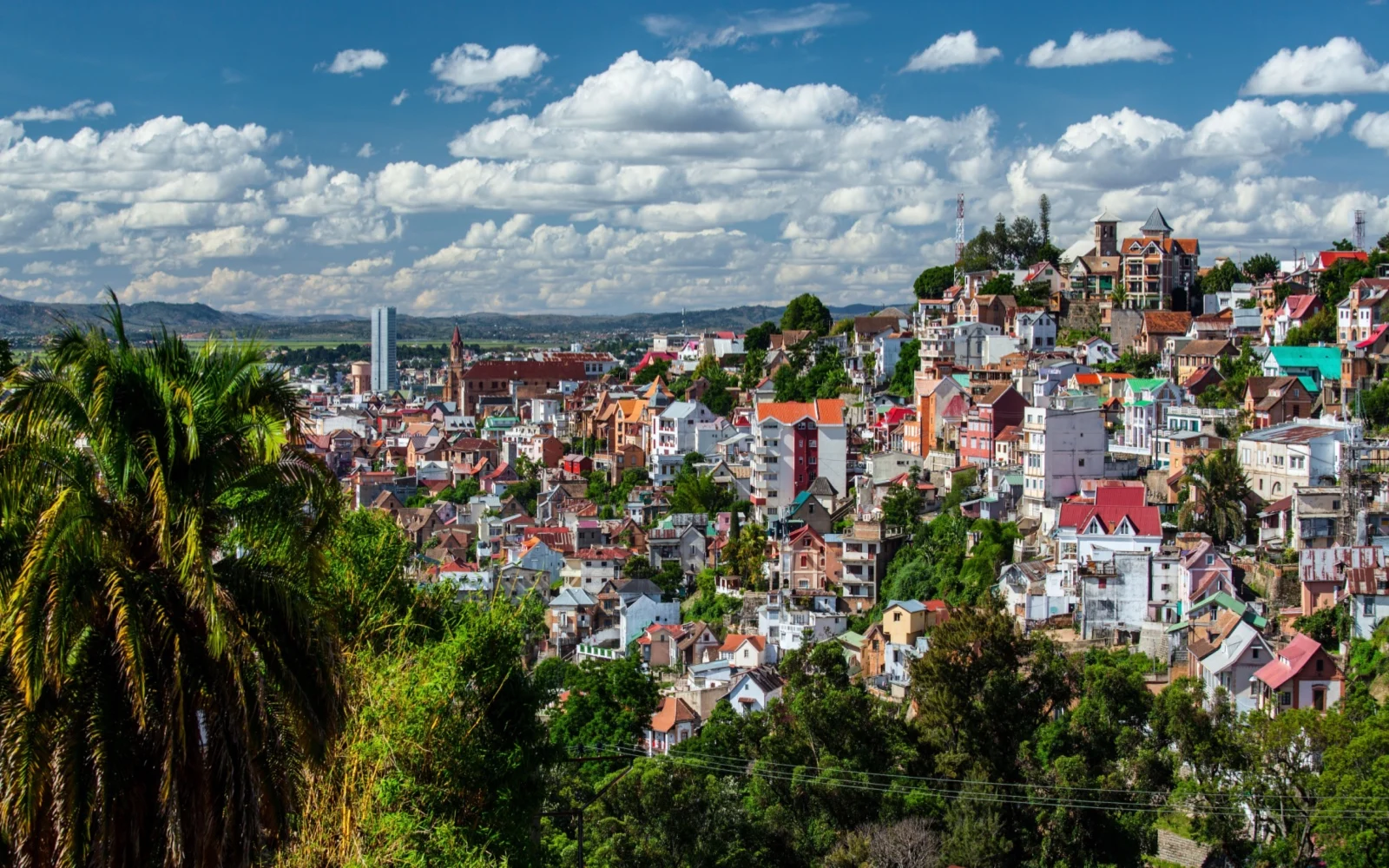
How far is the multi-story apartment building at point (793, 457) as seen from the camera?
138ft

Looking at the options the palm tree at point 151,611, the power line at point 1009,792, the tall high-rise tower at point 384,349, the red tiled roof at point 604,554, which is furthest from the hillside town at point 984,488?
the tall high-rise tower at point 384,349

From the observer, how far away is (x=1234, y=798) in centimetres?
1962

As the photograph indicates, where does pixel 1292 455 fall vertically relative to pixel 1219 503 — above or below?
above

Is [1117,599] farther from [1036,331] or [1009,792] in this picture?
[1036,331]

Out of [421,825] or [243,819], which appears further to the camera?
[421,825]

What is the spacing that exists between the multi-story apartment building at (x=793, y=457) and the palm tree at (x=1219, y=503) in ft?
45.1

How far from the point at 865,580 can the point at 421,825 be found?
1069 inches

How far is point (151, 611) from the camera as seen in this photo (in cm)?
517

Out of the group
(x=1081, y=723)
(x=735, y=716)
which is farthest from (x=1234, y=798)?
(x=735, y=716)

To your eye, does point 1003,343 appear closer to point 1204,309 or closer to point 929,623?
point 1204,309

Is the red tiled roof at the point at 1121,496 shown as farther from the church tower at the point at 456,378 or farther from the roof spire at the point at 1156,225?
the church tower at the point at 456,378

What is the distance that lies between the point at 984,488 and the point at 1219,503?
25.0 feet

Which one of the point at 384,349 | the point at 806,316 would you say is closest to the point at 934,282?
the point at 806,316

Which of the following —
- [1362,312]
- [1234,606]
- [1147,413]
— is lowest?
[1234,606]
